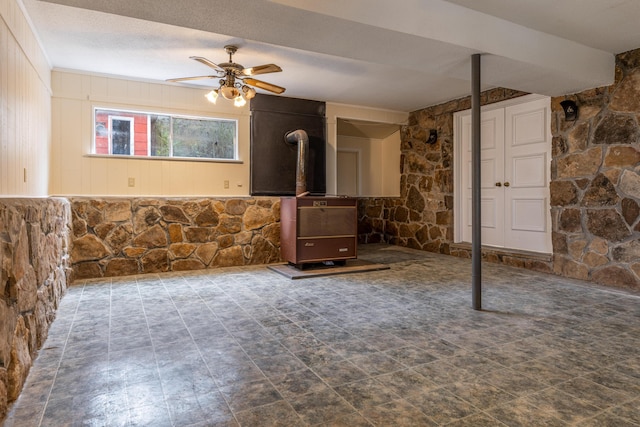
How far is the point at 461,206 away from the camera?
19.3ft

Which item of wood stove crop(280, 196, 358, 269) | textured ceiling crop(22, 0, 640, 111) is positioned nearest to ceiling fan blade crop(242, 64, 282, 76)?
textured ceiling crop(22, 0, 640, 111)

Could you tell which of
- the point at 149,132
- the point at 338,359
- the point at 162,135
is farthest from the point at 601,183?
the point at 149,132

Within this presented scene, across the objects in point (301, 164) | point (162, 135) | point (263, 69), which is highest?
point (263, 69)

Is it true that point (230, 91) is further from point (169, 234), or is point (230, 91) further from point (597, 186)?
point (597, 186)

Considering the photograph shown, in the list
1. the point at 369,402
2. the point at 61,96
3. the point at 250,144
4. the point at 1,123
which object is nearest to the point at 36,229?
the point at 1,123

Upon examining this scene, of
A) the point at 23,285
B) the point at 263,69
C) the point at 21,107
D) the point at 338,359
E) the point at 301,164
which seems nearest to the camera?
the point at 23,285

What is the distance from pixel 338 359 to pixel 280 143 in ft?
13.1

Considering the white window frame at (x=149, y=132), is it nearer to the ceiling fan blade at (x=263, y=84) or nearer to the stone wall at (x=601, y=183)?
the ceiling fan blade at (x=263, y=84)

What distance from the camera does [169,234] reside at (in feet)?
15.3

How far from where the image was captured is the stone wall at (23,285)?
5.17 feet

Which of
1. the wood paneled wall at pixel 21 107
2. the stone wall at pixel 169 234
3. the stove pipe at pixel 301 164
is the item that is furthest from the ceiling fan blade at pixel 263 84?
the wood paneled wall at pixel 21 107

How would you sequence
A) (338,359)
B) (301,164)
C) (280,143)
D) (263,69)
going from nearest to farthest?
1. (338,359)
2. (263,69)
3. (301,164)
4. (280,143)

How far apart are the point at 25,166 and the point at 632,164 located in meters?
5.65

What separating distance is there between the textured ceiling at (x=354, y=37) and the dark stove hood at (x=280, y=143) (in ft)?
2.67
